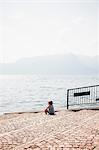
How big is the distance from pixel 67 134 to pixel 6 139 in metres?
1.91

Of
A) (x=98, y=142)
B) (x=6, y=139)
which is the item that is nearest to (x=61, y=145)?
(x=98, y=142)

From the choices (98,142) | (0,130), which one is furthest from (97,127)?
(0,130)

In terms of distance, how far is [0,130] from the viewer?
990 centimetres

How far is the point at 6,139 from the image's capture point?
788cm

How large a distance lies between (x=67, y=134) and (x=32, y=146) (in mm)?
1690

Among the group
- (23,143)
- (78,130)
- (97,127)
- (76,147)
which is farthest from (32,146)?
(97,127)

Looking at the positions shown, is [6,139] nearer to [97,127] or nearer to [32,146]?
[32,146]

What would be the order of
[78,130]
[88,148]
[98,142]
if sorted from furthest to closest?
[78,130]
[98,142]
[88,148]

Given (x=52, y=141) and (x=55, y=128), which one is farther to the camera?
(x=55, y=128)

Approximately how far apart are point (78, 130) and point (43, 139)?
1.70 m

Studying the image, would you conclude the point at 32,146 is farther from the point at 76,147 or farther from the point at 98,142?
the point at 98,142

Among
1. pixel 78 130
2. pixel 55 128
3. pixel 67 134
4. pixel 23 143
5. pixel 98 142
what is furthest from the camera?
pixel 55 128

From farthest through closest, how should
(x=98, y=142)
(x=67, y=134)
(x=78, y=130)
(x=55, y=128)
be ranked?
(x=55, y=128) → (x=78, y=130) → (x=67, y=134) → (x=98, y=142)

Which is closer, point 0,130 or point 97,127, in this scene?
point 97,127
